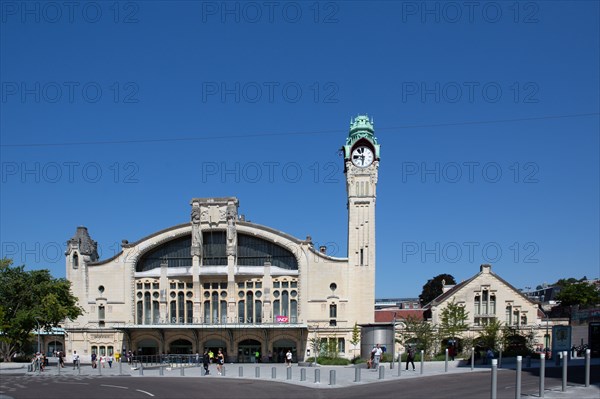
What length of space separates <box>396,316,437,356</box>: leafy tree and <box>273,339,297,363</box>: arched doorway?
12.9 m

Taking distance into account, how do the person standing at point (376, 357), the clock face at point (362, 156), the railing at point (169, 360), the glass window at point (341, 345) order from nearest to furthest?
the person standing at point (376, 357)
the railing at point (169, 360)
the glass window at point (341, 345)
the clock face at point (362, 156)

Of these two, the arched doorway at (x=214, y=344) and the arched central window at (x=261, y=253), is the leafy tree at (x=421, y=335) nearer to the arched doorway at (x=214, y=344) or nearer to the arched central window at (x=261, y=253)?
the arched central window at (x=261, y=253)

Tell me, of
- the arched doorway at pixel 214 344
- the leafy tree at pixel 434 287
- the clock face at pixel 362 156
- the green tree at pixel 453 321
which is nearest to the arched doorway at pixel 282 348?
the arched doorway at pixel 214 344

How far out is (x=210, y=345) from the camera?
2936 inches

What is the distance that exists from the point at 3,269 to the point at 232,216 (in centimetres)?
2443

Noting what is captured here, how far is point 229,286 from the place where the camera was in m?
74.1

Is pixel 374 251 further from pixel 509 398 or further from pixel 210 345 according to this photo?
pixel 509 398

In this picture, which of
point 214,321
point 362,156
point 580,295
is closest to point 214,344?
point 214,321

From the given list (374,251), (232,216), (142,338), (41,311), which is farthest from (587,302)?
(41,311)

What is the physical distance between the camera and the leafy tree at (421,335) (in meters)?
61.5

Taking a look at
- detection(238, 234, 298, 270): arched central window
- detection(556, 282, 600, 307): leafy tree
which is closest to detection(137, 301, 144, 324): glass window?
detection(238, 234, 298, 270): arched central window

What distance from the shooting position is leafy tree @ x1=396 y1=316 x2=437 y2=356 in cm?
6153

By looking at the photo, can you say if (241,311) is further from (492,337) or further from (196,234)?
(492,337)

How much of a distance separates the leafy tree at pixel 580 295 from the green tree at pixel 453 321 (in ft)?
128
